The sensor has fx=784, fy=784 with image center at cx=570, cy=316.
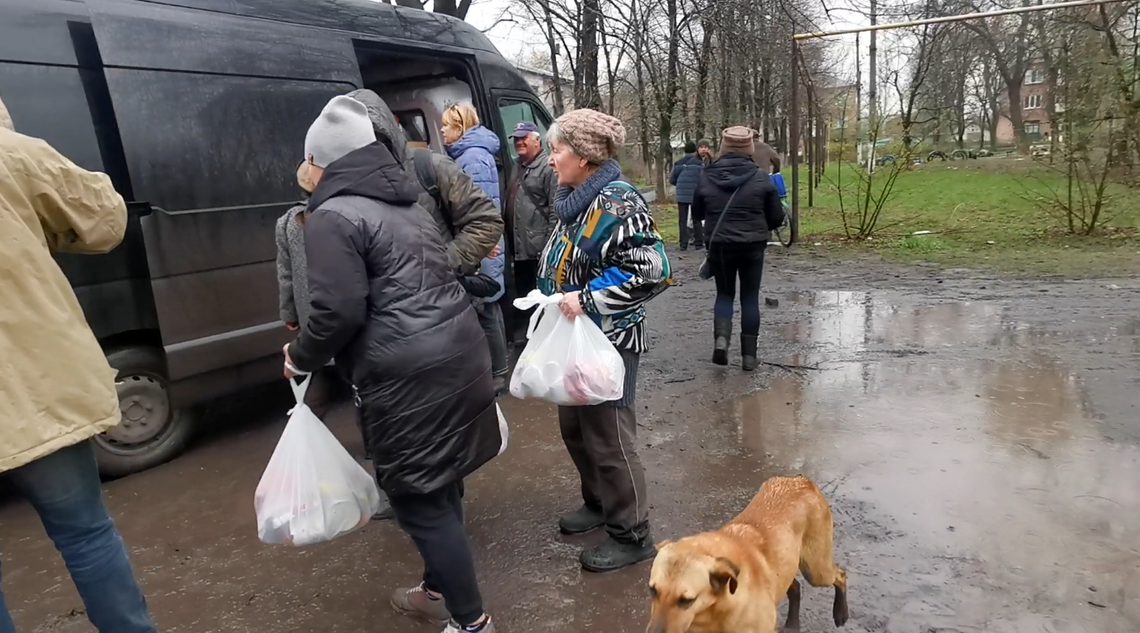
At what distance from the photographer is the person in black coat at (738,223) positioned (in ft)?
18.7

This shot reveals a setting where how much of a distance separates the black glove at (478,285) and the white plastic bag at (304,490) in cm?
181

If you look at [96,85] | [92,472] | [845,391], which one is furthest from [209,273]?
[845,391]

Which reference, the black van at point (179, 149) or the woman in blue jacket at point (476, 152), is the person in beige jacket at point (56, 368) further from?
the woman in blue jacket at point (476, 152)

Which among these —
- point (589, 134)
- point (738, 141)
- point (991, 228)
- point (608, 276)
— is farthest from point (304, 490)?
point (991, 228)

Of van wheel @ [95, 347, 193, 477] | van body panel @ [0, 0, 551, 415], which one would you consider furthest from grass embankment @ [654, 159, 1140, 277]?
van wheel @ [95, 347, 193, 477]

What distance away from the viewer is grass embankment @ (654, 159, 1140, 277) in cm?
1016

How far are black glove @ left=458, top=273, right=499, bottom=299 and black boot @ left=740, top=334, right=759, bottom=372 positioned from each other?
2.30 metres

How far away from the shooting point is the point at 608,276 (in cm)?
289

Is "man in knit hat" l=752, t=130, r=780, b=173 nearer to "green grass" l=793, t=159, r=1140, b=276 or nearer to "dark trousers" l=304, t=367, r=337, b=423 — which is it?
"green grass" l=793, t=159, r=1140, b=276

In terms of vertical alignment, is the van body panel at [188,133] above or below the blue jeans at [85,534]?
above

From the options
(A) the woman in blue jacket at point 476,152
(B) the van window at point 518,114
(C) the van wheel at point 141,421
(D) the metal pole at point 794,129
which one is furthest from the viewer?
(D) the metal pole at point 794,129

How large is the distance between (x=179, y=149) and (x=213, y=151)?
19 centimetres

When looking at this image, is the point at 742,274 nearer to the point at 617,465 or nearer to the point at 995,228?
the point at 617,465

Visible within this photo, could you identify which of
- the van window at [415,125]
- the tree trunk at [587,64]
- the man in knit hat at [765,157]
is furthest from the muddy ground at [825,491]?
the tree trunk at [587,64]
